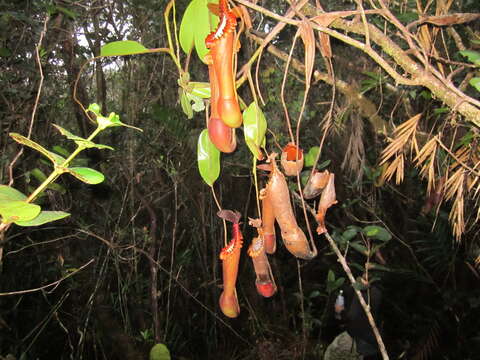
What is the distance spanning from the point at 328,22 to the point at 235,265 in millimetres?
388

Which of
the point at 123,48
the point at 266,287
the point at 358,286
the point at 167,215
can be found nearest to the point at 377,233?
the point at 358,286

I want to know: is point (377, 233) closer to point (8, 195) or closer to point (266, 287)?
point (266, 287)

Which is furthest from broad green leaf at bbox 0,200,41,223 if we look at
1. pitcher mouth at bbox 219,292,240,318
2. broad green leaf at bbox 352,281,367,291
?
broad green leaf at bbox 352,281,367,291

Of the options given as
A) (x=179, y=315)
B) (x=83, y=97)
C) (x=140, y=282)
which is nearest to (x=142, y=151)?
(x=83, y=97)

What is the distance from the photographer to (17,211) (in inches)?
13.5

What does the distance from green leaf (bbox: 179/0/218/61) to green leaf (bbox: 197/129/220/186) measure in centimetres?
11

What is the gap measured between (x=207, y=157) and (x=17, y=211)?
0.82ft

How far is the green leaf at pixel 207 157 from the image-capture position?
0.53m

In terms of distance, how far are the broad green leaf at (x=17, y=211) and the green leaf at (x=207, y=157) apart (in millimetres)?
225

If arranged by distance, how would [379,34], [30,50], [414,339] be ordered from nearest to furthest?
[379,34], [30,50], [414,339]

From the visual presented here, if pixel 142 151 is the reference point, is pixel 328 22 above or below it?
above

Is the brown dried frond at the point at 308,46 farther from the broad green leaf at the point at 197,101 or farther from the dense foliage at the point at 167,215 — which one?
the dense foliage at the point at 167,215

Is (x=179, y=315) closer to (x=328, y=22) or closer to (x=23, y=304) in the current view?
(x=23, y=304)

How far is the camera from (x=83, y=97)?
7.04 ft
